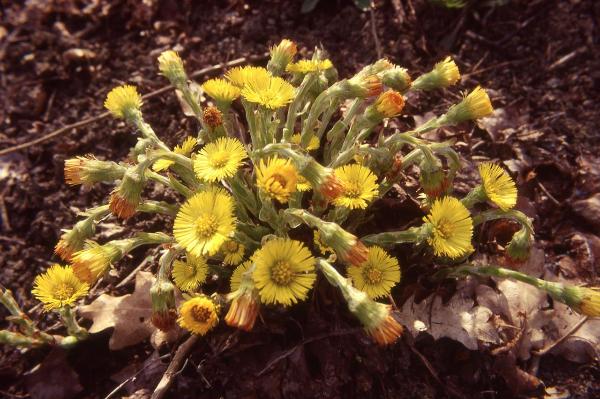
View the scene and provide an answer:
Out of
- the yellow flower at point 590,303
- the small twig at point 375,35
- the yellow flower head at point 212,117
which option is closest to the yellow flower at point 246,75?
the yellow flower head at point 212,117

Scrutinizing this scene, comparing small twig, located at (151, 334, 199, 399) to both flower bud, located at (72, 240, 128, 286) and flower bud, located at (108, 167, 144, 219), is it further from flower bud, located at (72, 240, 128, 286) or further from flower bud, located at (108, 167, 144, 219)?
flower bud, located at (108, 167, 144, 219)

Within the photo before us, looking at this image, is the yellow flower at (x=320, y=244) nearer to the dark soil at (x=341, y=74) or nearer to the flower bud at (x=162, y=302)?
the dark soil at (x=341, y=74)

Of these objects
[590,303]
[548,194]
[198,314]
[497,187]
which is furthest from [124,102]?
[548,194]

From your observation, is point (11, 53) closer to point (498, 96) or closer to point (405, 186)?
point (405, 186)

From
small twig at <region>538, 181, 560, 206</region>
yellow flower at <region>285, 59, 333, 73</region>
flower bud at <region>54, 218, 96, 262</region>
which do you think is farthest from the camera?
small twig at <region>538, 181, 560, 206</region>

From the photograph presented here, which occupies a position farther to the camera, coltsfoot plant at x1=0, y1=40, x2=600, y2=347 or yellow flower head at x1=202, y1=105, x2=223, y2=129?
yellow flower head at x1=202, y1=105, x2=223, y2=129

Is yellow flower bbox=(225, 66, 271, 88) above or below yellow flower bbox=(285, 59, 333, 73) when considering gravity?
above

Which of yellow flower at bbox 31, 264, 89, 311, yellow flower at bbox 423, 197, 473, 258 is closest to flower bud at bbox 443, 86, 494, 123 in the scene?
yellow flower at bbox 423, 197, 473, 258
